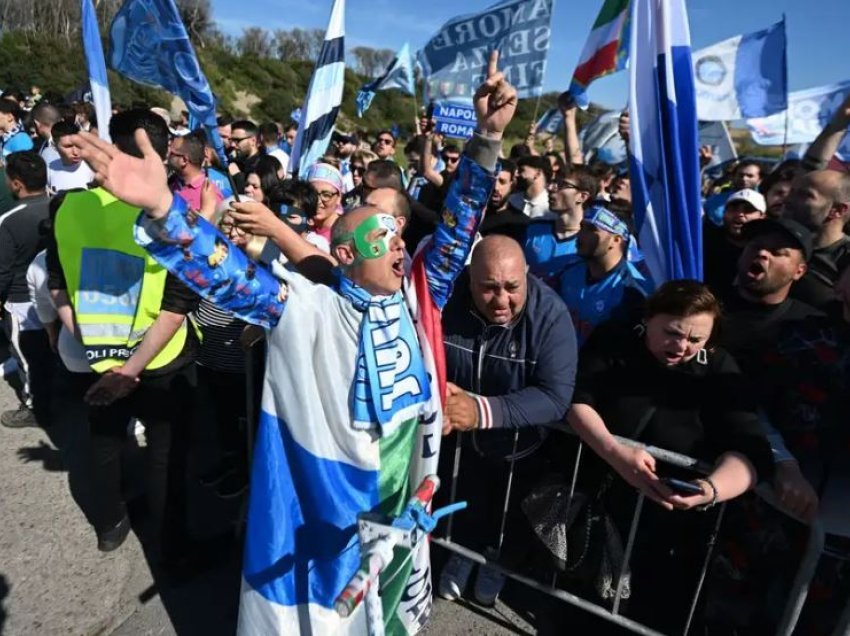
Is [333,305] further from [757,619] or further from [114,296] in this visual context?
[757,619]

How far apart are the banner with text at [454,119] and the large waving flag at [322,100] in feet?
5.42

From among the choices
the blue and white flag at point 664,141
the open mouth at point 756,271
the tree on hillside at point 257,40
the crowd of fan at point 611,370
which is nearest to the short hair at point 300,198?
the crowd of fan at point 611,370

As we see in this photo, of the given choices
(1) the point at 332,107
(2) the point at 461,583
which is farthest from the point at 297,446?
(1) the point at 332,107

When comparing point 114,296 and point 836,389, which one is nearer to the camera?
point 836,389

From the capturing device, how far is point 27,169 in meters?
4.04

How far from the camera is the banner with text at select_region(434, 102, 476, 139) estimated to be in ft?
20.3

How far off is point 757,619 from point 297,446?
214 centimetres

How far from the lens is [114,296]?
2.64 metres

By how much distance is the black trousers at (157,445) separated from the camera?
113 inches

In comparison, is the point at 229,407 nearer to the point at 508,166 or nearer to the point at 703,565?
the point at 703,565

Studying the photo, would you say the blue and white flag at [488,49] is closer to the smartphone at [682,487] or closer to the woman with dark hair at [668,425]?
the woman with dark hair at [668,425]

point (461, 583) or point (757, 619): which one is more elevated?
point (757, 619)

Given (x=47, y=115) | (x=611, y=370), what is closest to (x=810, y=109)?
(x=611, y=370)

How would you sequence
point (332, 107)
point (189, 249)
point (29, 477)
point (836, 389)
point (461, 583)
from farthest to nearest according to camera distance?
point (332, 107) < point (29, 477) < point (461, 583) < point (836, 389) < point (189, 249)
